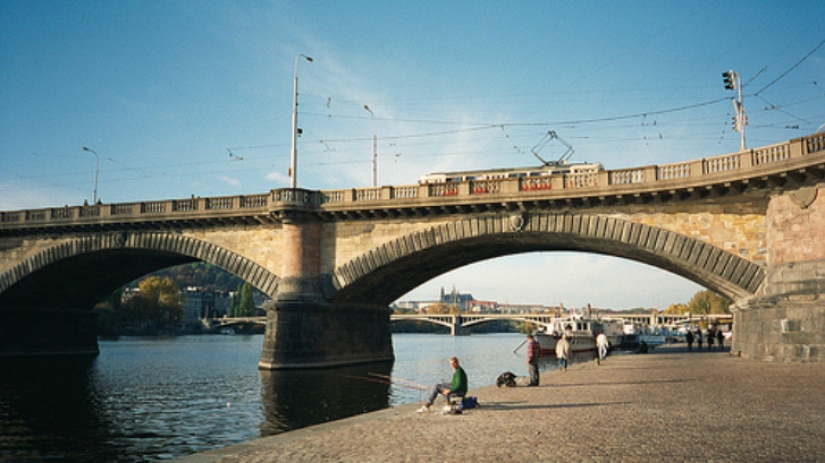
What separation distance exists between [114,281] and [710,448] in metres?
58.5

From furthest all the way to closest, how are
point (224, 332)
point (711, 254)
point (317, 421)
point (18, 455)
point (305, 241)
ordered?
point (224, 332), point (305, 241), point (711, 254), point (317, 421), point (18, 455)

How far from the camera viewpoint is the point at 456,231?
124ft

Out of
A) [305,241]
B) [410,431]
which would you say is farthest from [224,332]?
[410,431]

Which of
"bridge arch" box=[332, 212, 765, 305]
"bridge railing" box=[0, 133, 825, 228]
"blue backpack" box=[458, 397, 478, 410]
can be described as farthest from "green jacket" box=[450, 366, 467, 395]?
"bridge arch" box=[332, 212, 765, 305]

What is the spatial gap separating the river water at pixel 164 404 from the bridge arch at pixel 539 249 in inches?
248

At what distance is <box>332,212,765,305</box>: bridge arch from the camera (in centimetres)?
3216

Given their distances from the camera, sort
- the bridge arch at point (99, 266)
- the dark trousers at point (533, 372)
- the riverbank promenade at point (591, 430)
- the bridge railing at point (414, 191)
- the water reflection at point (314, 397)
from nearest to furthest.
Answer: the riverbank promenade at point (591, 430), the water reflection at point (314, 397), the dark trousers at point (533, 372), the bridge railing at point (414, 191), the bridge arch at point (99, 266)

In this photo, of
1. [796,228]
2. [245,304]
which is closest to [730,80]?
[796,228]

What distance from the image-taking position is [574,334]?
62656mm

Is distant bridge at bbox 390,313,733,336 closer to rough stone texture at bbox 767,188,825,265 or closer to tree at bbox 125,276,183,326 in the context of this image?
tree at bbox 125,276,183,326

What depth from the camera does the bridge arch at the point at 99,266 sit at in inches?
1736

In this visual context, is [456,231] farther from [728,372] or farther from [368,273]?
[728,372]

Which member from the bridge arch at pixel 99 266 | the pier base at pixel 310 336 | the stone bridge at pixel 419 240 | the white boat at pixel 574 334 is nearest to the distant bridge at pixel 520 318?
the white boat at pixel 574 334

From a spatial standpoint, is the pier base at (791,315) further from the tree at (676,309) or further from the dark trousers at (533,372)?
the tree at (676,309)
